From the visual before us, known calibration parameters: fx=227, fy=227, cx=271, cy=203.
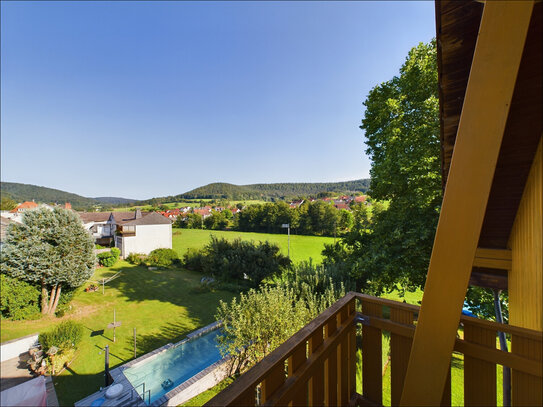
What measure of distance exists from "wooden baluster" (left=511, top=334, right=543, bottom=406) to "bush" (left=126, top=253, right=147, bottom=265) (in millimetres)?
23086

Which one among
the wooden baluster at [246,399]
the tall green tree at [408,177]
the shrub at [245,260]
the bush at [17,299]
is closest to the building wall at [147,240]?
the shrub at [245,260]

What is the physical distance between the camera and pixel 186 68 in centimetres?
1383

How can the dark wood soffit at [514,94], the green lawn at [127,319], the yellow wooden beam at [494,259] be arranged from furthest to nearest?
the green lawn at [127,319], the yellow wooden beam at [494,259], the dark wood soffit at [514,94]

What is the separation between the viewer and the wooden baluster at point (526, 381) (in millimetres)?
1018

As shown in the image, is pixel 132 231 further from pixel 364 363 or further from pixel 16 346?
pixel 364 363

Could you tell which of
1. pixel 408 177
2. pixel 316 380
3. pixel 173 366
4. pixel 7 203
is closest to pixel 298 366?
pixel 316 380

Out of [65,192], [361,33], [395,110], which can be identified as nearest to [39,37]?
[361,33]

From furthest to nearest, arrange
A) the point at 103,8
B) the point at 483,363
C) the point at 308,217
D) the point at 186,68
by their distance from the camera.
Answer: the point at 308,217 < the point at 186,68 < the point at 103,8 < the point at 483,363

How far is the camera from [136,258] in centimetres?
2033

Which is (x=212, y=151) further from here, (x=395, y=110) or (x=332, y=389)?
(x=332, y=389)

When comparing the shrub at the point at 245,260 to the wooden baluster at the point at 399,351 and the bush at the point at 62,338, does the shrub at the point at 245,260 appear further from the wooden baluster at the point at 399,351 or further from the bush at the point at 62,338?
the wooden baluster at the point at 399,351

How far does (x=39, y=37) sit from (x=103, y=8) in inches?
195

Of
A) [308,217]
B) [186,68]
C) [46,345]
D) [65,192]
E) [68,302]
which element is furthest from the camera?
[65,192]

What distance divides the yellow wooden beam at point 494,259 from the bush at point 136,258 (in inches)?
891
